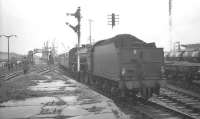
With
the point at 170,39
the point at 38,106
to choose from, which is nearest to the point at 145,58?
the point at 38,106

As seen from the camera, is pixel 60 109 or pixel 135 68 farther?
pixel 135 68

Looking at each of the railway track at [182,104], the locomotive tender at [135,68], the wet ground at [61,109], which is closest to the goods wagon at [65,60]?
the railway track at [182,104]

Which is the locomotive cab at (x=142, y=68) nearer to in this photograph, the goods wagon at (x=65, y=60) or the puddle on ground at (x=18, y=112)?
the puddle on ground at (x=18, y=112)

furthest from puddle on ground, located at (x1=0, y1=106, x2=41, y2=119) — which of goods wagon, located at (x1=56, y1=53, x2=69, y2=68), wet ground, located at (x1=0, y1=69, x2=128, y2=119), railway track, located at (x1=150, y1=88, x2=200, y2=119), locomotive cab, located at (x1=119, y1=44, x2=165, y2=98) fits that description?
goods wagon, located at (x1=56, y1=53, x2=69, y2=68)

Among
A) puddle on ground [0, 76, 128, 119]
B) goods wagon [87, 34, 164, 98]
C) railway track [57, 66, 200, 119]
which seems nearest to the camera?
Result: puddle on ground [0, 76, 128, 119]

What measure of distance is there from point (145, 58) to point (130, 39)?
6.27ft

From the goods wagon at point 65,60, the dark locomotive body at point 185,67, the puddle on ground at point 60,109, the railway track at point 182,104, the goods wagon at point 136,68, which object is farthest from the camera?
the goods wagon at point 65,60

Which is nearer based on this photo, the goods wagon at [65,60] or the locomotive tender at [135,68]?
the locomotive tender at [135,68]

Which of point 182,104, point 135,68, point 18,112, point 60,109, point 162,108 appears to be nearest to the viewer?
point 18,112

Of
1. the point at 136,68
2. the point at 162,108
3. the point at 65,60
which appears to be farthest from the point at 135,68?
the point at 65,60

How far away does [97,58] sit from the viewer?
15.8m

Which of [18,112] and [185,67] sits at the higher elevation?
[185,67]

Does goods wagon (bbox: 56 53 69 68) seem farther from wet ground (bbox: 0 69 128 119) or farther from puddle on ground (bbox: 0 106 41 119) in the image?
puddle on ground (bbox: 0 106 41 119)

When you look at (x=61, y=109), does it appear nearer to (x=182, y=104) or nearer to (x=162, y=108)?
(x=162, y=108)
